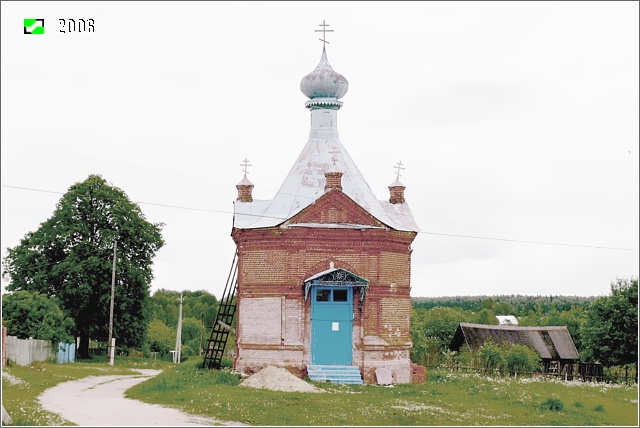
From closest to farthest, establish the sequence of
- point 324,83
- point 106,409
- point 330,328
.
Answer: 1. point 106,409
2. point 330,328
3. point 324,83

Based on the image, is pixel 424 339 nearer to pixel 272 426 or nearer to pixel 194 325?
pixel 194 325

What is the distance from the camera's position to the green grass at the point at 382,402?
19.6m

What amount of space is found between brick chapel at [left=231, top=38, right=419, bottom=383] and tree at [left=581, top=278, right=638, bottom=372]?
15.8m

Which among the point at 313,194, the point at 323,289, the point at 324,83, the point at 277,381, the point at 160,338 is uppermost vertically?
the point at 324,83

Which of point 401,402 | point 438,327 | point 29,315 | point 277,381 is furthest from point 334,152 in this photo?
point 438,327

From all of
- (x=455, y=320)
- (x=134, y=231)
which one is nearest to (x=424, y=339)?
(x=455, y=320)

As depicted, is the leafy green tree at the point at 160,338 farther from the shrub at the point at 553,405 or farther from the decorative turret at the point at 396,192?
the shrub at the point at 553,405

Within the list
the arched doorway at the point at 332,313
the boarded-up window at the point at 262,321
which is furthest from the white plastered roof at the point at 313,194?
the boarded-up window at the point at 262,321

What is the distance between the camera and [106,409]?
65.9ft

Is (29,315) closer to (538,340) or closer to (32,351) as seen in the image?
(32,351)

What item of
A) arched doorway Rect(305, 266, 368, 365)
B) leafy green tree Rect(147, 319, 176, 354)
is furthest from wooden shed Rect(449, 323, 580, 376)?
arched doorway Rect(305, 266, 368, 365)

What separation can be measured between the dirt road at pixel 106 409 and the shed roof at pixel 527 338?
23432 millimetres

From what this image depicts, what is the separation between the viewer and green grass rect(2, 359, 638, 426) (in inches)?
771

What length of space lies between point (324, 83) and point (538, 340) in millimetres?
25438
